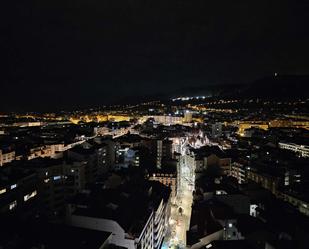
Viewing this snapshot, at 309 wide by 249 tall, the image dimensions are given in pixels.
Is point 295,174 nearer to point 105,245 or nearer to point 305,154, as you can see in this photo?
point 305,154

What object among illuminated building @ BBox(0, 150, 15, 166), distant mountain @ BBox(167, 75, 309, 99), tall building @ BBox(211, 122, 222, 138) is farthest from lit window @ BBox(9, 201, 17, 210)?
distant mountain @ BBox(167, 75, 309, 99)

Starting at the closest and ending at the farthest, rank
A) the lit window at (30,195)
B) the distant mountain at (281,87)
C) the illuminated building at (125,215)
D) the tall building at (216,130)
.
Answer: the illuminated building at (125,215) < the lit window at (30,195) < the tall building at (216,130) < the distant mountain at (281,87)

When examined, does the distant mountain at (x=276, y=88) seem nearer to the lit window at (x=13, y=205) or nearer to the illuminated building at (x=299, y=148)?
the illuminated building at (x=299, y=148)

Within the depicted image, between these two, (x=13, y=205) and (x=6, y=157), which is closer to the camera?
(x=13, y=205)

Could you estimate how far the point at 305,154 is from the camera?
29.3 meters

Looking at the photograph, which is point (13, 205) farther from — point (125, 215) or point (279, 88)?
point (279, 88)

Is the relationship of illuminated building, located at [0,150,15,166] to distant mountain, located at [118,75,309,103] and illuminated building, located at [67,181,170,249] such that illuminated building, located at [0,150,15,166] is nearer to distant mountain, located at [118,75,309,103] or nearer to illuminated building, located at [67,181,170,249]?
illuminated building, located at [67,181,170,249]

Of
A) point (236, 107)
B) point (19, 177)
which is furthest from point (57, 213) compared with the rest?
point (236, 107)

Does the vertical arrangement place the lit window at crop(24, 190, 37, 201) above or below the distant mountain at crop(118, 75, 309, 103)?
below

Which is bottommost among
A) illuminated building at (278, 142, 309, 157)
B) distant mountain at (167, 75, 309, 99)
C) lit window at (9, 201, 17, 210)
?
illuminated building at (278, 142, 309, 157)

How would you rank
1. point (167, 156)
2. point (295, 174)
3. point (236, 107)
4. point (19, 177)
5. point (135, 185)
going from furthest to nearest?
point (236, 107) < point (167, 156) < point (295, 174) < point (135, 185) < point (19, 177)

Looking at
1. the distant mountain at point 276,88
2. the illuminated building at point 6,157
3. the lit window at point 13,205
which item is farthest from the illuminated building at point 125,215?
the distant mountain at point 276,88

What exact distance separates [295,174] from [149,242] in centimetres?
1127

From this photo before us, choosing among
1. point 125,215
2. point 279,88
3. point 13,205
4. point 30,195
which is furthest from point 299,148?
point 279,88
